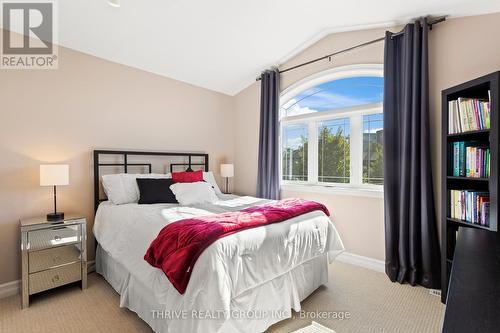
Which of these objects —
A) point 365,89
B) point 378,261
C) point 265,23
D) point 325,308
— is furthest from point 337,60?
point 325,308

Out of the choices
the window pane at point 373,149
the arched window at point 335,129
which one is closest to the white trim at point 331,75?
the arched window at point 335,129

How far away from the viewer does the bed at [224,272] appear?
1.47m

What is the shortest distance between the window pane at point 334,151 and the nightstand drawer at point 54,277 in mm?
3164

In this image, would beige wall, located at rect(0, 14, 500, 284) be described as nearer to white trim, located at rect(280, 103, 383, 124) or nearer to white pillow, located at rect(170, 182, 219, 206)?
white trim, located at rect(280, 103, 383, 124)

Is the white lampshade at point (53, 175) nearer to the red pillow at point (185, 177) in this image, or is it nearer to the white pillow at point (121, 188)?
the white pillow at point (121, 188)

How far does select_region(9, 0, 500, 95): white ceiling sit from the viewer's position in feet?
7.94

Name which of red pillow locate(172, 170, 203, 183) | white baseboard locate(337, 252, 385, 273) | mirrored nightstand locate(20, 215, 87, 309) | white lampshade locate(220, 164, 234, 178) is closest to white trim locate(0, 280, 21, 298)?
mirrored nightstand locate(20, 215, 87, 309)

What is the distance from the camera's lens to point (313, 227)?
89.6 inches

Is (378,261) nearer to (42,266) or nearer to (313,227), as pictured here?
(313,227)

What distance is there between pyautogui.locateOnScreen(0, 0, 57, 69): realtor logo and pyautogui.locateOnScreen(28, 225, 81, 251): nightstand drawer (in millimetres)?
1655

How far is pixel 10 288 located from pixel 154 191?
A: 5.16ft

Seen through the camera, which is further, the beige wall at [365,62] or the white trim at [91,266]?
the white trim at [91,266]

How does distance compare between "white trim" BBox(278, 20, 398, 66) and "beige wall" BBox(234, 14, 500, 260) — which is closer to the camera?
"beige wall" BBox(234, 14, 500, 260)

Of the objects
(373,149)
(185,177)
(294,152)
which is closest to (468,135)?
(373,149)
